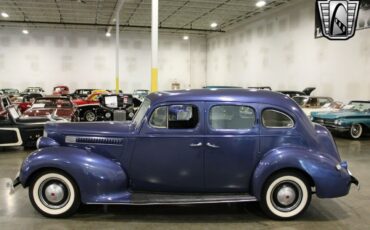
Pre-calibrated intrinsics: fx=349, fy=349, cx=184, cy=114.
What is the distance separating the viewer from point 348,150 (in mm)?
9562

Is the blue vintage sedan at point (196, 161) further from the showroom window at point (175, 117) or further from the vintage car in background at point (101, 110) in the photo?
the vintage car in background at point (101, 110)

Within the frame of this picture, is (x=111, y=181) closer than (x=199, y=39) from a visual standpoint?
Yes

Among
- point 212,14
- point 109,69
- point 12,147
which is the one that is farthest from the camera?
point 109,69

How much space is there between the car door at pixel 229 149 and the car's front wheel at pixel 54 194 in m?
1.70

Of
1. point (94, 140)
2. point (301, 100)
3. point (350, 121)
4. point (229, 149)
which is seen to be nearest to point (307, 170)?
point (229, 149)

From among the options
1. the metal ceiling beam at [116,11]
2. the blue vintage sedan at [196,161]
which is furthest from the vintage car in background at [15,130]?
the metal ceiling beam at [116,11]

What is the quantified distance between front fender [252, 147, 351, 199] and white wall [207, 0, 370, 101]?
41.9 feet

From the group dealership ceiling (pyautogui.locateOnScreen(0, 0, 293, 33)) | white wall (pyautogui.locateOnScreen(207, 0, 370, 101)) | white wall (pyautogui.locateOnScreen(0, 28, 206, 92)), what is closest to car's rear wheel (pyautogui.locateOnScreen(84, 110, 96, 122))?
dealership ceiling (pyautogui.locateOnScreen(0, 0, 293, 33))

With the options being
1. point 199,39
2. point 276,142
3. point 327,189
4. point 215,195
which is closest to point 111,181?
point 215,195

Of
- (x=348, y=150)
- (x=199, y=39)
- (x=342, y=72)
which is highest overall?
(x=199, y=39)

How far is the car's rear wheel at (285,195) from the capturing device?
4.38 meters

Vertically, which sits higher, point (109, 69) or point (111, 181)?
point (109, 69)

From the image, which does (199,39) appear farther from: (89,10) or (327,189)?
(327,189)

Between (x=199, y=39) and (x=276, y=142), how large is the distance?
31.1 meters
